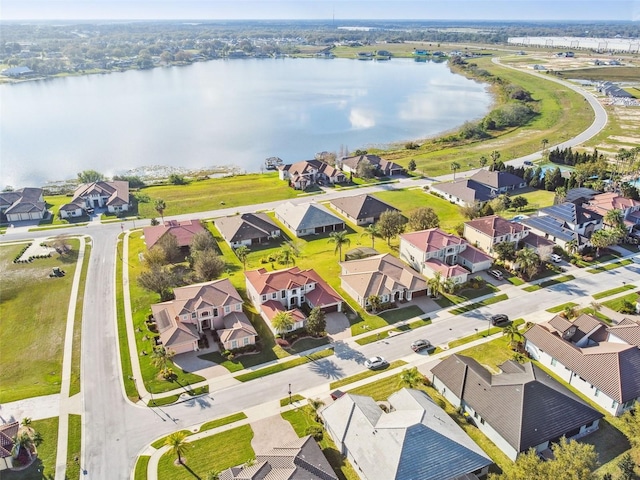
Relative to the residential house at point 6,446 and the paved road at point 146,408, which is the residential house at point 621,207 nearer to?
the paved road at point 146,408

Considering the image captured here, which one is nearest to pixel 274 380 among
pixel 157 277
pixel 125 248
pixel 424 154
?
pixel 157 277

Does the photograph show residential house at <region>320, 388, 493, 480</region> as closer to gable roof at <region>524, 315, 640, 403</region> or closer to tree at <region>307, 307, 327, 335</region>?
tree at <region>307, 307, 327, 335</region>

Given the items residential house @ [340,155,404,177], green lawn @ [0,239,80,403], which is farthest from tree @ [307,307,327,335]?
residential house @ [340,155,404,177]

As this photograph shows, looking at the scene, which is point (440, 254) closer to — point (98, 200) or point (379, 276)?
point (379, 276)

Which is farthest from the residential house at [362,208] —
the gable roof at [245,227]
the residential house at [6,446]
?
the residential house at [6,446]

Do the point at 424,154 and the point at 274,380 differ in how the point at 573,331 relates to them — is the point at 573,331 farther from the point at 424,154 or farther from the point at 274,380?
the point at 424,154

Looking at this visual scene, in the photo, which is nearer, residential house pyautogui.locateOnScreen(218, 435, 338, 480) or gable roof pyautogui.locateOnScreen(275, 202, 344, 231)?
residential house pyautogui.locateOnScreen(218, 435, 338, 480)

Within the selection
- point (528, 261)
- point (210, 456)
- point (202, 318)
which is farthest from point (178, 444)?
point (528, 261)
